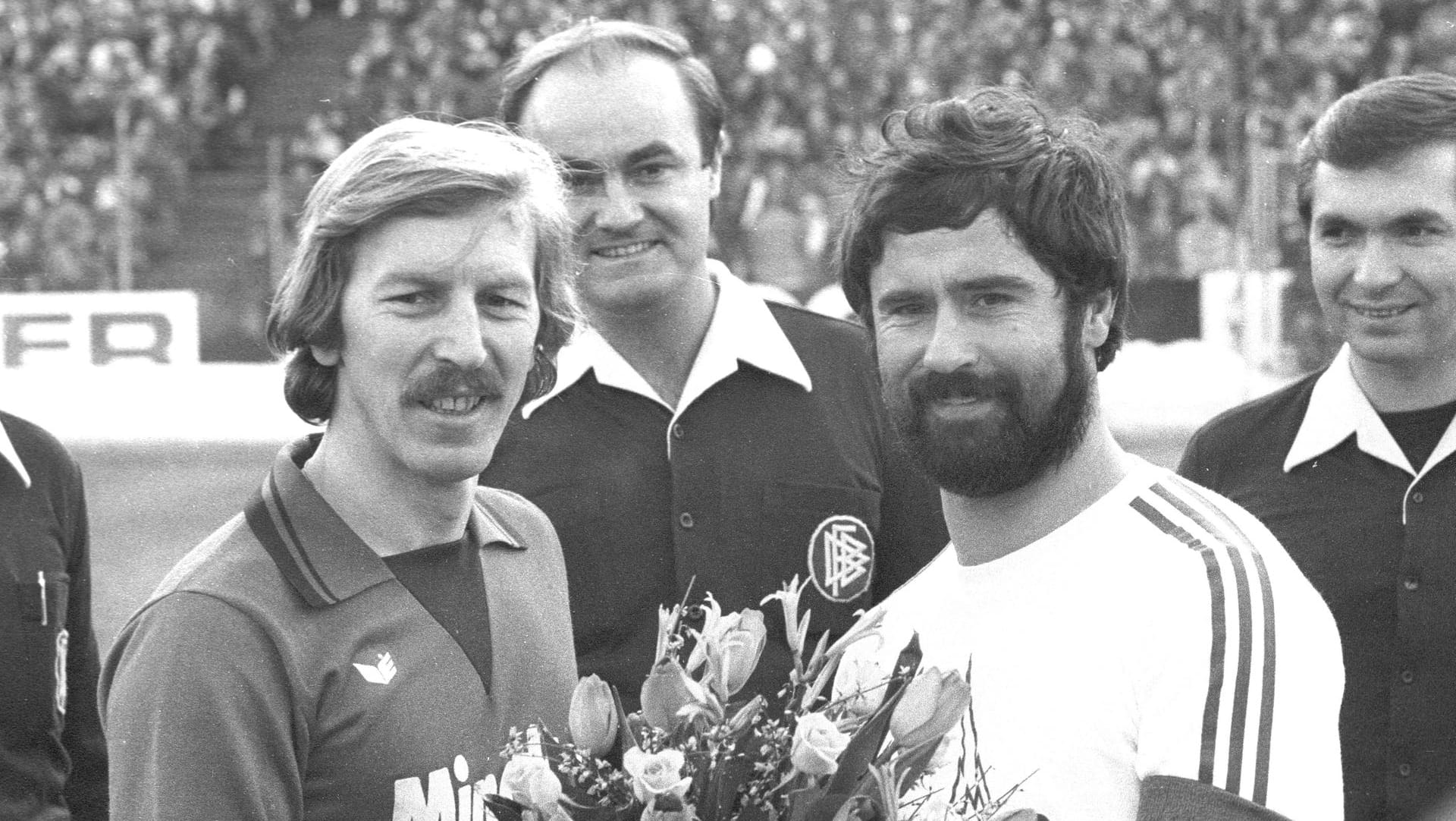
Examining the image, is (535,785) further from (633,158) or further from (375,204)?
(633,158)

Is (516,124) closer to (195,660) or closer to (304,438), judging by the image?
(304,438)

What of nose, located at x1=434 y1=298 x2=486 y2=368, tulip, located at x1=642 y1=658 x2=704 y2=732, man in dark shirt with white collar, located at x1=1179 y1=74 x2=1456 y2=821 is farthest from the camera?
man in dark shirt with white collar, located at x1=1179 y1=74 x2=1456 y2=821

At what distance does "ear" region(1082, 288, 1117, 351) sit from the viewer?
7.30 ft

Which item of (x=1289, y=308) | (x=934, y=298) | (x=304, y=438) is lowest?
(x=1289, y=308)

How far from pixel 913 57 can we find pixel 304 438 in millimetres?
15421

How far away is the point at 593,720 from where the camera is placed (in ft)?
5.49

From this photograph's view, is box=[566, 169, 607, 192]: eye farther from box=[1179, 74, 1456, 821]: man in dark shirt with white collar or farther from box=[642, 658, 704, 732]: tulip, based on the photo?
box=[642, 658, 704, 732]: tulip

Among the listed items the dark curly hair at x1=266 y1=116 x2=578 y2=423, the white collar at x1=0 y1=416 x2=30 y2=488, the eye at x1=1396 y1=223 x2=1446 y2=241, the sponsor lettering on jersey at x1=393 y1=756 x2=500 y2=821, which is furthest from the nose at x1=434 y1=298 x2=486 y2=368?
the eye at x1=1396 y1=223 x2=1446 y2=241

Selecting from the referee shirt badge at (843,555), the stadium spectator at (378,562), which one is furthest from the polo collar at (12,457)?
the referee shirt badge at (843,555)

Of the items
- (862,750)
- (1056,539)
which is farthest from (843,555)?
(862,750)

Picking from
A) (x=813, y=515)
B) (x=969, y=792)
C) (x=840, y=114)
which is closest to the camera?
(x=969, y=792)

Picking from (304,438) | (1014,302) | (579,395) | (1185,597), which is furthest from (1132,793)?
(579,395)

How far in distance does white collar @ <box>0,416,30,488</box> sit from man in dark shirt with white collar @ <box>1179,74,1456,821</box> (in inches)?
83.5

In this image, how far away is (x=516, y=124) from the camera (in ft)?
10.2
